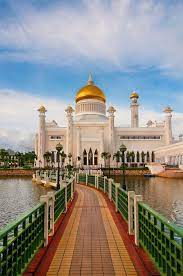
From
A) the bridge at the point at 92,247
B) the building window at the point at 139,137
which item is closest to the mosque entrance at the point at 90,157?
the building window at the point at 139,137

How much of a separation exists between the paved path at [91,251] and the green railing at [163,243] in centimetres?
63

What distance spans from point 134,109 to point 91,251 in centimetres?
7124

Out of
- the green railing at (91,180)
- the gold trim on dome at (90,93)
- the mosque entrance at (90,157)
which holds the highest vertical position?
the gold trim on dome at (90,93)

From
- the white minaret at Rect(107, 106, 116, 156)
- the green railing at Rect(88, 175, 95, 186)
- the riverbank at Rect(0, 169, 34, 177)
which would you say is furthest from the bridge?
the white minaret at Rect(107, 106, 116, 156)

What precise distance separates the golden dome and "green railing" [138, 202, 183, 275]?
72.0 meters

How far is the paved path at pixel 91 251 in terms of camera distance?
17.3ft

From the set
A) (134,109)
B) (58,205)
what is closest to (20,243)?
(58,205)

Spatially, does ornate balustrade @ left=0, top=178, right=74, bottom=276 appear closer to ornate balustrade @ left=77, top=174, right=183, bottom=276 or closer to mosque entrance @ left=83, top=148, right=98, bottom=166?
ornate balustrade @ left=77, top=174, right=183, bottom=276

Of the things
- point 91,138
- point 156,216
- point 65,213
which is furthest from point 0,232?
point 91,138

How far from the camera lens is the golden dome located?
252ft

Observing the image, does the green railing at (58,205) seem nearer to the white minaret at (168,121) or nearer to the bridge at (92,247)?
the bridge at (92,247)

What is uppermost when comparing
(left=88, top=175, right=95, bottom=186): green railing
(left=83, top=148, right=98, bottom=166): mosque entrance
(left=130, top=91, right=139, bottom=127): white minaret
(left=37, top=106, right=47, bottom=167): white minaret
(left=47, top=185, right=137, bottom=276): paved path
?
(left=130, top=91, right=139, bottom=127): white minaret

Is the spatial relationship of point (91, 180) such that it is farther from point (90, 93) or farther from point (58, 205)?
point (90, 93)

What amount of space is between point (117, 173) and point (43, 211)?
52487 mm
